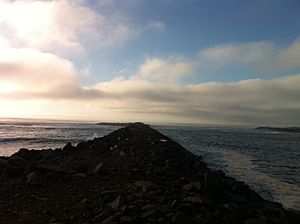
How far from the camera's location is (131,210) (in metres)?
7.69

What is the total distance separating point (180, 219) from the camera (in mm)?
7148

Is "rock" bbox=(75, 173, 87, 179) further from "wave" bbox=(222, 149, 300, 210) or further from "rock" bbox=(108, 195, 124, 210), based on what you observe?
"wave" bbox=(222, 149, 300, 210)

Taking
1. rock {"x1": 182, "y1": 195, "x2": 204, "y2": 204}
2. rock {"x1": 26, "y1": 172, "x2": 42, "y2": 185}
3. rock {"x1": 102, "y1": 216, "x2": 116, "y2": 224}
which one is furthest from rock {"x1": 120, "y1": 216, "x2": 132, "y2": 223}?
rock {"x1": 26, "y1": 172, "x2": 42, "y2": 185}

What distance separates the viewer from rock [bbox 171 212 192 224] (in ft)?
23.3

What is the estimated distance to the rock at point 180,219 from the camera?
711 cm

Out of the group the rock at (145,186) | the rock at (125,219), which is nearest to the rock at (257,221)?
the rock at (125,219)

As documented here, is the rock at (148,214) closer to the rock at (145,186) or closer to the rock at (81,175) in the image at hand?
the rock at (145,186)

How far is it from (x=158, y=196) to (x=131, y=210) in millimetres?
1441

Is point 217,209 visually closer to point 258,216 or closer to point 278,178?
point 258,216

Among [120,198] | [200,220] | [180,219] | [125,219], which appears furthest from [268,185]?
[125,219]

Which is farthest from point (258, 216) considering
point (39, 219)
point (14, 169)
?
point (14, 169)

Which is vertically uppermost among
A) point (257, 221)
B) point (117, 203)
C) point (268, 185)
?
point (117, 203)

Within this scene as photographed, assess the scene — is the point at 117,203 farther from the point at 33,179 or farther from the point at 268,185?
the point at 268,185

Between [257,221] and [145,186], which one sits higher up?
[145,186]
